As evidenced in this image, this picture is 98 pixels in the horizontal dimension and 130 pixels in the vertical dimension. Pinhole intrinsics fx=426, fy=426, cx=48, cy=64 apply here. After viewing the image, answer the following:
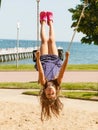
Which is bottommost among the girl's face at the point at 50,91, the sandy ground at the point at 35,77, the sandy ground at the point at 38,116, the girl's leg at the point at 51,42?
the sandy ground at the point at 35,77

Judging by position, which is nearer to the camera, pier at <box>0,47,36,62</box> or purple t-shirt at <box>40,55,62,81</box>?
purple t-shirt at <box>40,55,62,81</box>

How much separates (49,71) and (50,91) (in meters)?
0.53

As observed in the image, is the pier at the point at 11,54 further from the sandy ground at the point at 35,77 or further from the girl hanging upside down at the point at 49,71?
the girl hanging upside down at the point at 49,71

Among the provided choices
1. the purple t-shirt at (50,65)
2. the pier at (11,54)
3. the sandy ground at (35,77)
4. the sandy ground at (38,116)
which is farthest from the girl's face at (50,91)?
the pier at (11,54)

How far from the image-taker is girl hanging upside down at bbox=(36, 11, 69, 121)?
29.6 feet

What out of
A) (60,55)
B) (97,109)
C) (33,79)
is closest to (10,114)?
(97,109)

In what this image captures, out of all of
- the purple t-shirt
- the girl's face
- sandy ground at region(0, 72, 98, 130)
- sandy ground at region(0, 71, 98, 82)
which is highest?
the purple t-shirt

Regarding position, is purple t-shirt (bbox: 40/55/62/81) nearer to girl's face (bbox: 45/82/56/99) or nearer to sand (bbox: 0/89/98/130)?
girl's face (bbox: 45/82/56/99)

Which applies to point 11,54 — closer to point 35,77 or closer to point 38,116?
point 35,77

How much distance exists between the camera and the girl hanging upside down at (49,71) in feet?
29.6

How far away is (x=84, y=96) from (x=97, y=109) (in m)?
2.87

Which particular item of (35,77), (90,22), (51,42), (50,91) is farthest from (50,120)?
(90,22)

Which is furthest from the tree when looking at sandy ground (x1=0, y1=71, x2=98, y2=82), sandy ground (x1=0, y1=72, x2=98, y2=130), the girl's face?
the girl's face

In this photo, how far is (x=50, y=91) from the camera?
904 cm
